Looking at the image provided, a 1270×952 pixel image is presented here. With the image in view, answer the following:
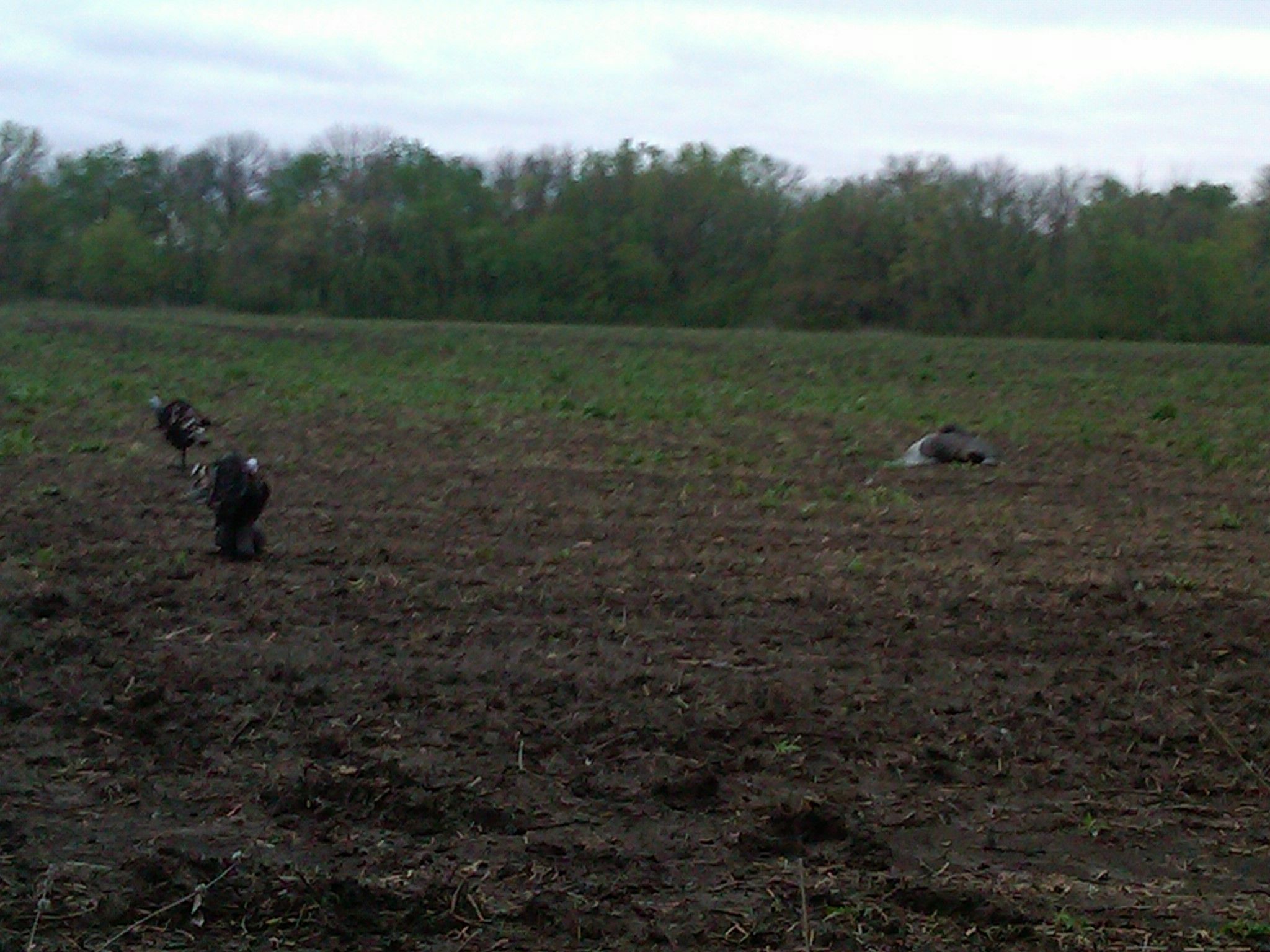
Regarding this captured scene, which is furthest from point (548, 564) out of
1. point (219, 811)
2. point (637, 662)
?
point (219, 811)

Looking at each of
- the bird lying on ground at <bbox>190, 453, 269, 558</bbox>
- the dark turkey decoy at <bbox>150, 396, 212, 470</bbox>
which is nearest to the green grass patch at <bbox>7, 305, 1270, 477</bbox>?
the dark turkey decoy at <bbox>150, 396, 212, 470</bbox>

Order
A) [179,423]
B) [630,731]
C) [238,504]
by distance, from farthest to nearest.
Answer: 1. [179,423]
2. [238,504]
3. [630,731]

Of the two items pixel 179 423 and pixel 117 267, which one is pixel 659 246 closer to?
pixel 117 267

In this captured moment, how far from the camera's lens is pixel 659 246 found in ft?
173

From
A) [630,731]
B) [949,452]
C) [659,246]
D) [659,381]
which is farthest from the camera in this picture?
[659,246]

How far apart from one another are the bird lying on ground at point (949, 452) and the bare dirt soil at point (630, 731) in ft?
10.4

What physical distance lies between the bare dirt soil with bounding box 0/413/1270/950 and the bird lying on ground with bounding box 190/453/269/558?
177 mm

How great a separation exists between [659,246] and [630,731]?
154 ft

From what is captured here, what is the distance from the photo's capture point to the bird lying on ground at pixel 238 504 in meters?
9.73

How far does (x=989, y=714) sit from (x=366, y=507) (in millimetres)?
6589

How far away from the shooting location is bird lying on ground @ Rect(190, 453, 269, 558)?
973 cm

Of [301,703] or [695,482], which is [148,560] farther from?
[695,482]

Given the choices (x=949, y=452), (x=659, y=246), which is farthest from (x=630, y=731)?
(x=659, y=246)

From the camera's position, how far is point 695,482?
45.1 feet
